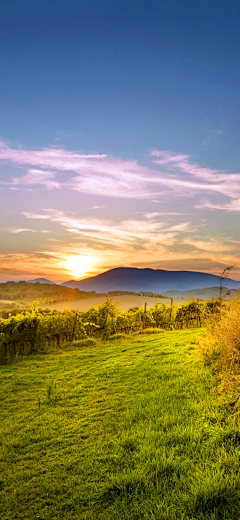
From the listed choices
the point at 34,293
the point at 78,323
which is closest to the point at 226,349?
the point at 78,323

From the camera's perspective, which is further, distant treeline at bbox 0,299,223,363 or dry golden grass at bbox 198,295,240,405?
distant treeline at bbox 0,299,223,363

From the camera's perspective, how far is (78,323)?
17.6 metres

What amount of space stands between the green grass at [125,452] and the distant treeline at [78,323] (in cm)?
425

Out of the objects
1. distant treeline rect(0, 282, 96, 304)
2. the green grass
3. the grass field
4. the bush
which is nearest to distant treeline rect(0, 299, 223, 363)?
the grass field

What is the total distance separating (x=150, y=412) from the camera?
4844 millimetres

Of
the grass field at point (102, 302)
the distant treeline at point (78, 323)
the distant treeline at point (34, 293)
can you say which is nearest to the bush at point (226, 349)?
the distant treeline at point (78, 323)

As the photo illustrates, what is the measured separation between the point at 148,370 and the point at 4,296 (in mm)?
45075

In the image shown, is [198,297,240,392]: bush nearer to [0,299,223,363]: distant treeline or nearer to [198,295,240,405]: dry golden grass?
[198,295,240,405]: dry golden grass

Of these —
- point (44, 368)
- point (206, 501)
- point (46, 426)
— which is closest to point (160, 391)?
point (46, 426)

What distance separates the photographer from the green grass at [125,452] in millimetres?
2914

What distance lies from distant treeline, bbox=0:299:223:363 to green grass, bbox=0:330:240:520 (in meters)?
4.25

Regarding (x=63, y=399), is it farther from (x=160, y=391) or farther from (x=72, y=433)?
(x=160, y=391)

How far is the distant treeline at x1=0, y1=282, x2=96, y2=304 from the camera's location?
46.2 meters

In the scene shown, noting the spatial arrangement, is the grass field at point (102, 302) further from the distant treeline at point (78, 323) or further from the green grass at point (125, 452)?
Answer: the green grass at point (125, 452)
